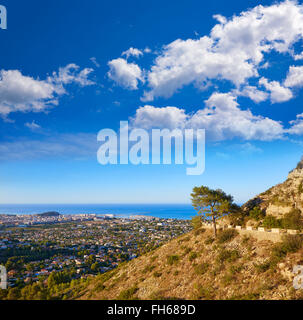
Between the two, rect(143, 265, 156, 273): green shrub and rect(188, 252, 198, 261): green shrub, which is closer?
rect(188, 252, 198, 261): green shrub

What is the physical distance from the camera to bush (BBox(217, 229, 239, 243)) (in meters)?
20.9

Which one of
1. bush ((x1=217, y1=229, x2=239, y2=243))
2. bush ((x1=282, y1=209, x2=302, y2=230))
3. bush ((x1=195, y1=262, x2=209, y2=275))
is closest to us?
bush ((x1=195, y1=262, x2=209, y2=275))

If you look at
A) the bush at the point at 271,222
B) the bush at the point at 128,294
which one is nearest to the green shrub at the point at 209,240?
the bush at the point at 271,222

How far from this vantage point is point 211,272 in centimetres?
1661

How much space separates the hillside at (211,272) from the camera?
13.1 meters

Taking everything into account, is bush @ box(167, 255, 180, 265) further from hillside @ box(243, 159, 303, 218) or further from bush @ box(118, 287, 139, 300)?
hillside @ box(243, 159, 303, 218)

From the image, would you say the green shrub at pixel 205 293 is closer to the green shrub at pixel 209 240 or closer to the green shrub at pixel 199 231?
the green shrub at pixel 209 240

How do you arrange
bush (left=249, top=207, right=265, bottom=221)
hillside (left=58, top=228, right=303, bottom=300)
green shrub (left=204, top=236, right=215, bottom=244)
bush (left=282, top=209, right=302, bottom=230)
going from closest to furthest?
hillside (left=58, top=228, right=303, bottom=300) < bush (left=282, top=209, right=302, bottom=230) < green shrub (left=204, top=236, right=215, bottom=244) < bush (left=249, top=207, right=265, bottom=221)

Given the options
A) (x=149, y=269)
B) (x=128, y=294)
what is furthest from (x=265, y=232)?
(x=128, y=294)

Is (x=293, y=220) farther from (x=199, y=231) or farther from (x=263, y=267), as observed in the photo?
(x=199, y=231)

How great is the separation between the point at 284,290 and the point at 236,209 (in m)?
13.3

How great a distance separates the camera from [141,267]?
78.2 ft

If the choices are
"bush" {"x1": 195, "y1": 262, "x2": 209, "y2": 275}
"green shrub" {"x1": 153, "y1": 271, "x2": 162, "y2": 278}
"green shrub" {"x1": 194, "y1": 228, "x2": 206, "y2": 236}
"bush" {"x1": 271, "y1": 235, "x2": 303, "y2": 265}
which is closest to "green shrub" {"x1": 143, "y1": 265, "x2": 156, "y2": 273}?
"green shrub" {"x1": 153, "y1": 271, "x2": 162, "y2": 278}
